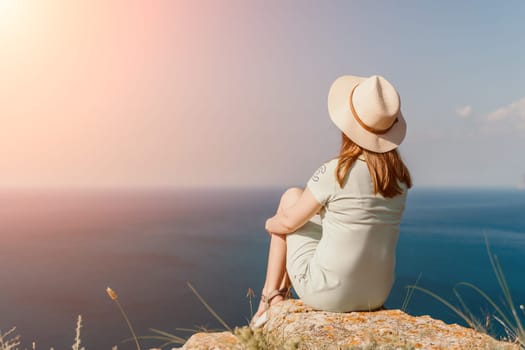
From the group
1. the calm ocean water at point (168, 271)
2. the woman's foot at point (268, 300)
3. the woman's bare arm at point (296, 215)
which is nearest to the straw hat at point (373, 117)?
the woman's bare arm at point (296, 215)

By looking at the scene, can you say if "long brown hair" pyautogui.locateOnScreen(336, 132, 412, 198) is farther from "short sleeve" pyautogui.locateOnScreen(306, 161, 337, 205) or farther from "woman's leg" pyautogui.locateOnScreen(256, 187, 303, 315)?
"woman's leg" pyautogui.locateOnScreen(256, 187, 303, 315)

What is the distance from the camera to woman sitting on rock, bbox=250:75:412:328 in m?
3.08

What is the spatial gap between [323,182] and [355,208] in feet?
0.91

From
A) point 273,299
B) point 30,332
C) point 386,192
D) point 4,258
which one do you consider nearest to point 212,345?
point 273,299

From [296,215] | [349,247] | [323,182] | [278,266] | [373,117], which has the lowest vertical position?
[278,266]

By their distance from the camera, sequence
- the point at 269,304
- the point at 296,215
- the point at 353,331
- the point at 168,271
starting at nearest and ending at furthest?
the point at 353,331
the point at 296,215
the point at 269,304
the point at 168,271

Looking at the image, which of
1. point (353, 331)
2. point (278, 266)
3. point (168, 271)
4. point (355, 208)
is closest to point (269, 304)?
point (278, 266)

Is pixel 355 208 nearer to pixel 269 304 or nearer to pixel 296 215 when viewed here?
pixel 296 215

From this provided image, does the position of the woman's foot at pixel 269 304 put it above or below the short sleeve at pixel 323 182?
below

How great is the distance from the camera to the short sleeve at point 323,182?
10.1 ft

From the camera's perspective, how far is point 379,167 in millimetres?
3070

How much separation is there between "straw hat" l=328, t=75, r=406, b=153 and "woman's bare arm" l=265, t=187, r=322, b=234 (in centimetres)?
51

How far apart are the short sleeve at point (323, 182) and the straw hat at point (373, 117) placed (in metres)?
0.27

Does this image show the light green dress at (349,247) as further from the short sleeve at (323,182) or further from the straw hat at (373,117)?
the straw hat at (373,117)
